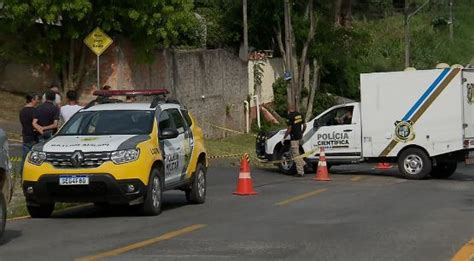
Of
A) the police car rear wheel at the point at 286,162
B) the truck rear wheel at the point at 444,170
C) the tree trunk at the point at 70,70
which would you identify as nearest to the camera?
the truck rear wheel at the point at 444,170

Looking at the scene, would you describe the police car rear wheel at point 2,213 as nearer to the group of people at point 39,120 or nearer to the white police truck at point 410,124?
the group of people at point 39,120

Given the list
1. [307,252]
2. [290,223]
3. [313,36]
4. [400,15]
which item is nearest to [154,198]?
[290,223]

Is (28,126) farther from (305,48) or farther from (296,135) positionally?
(305,48)

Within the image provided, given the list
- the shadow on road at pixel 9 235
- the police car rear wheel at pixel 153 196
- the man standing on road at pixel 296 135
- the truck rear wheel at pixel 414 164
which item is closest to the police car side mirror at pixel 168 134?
the police car rear wheel at pixel 153 196

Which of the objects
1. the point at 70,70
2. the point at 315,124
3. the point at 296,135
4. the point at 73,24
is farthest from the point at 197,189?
the point at 70,70

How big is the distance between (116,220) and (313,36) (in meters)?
29.8

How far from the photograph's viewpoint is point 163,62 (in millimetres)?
32531

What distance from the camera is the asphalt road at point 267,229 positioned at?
33.5 feet

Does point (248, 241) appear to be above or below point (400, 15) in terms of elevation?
below

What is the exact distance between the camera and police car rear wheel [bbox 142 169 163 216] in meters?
13.5

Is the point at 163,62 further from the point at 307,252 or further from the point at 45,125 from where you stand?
the point at 307,252

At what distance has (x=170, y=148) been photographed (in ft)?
48.2

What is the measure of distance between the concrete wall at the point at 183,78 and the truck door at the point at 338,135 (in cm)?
908

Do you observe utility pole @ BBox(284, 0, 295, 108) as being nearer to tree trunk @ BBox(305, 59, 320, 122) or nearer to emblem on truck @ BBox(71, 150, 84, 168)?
tree trunk @ BBox(305, 59, 320, 122)
